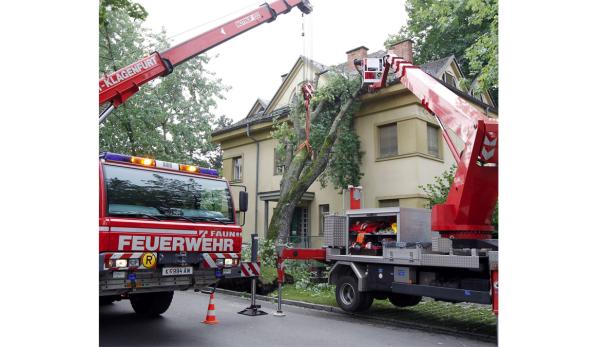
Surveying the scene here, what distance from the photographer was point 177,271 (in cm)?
767

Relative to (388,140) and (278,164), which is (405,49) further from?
(278,164)

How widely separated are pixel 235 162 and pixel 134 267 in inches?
767

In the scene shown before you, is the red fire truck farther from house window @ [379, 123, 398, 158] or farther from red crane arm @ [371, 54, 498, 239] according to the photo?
house window @ [379, 123, 398, 158]

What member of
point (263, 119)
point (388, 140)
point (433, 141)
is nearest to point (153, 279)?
point (388, 140)

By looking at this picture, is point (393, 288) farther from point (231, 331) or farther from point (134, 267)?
point (134, 267)

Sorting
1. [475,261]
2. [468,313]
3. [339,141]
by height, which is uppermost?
[339,141]

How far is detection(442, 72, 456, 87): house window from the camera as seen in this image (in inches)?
912

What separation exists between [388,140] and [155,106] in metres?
10.2

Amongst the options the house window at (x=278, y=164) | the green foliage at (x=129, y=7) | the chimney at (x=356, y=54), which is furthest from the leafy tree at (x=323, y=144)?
the green foliage at (x=129, y=7)

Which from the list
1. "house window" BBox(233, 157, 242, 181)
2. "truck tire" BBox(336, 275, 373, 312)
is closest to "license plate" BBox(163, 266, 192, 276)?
"truck tire" BBox(336, 275, 373, 312)

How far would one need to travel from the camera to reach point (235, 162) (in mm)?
26484

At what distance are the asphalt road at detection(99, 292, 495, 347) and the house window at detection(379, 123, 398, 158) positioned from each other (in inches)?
377

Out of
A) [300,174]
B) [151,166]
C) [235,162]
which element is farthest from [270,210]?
[151,166]

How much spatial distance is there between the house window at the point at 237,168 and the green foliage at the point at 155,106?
68.7 inches
